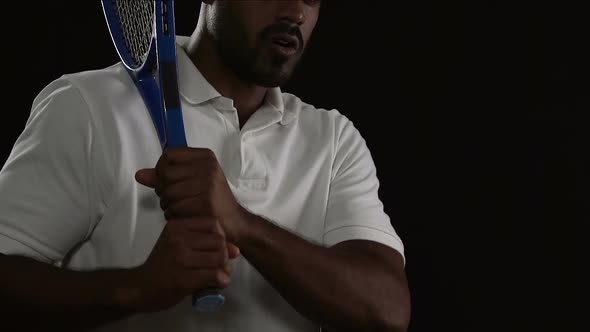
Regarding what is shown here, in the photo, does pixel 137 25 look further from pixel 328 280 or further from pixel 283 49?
pixel 328 280

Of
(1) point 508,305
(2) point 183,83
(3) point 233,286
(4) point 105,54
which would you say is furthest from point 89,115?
(1) point 508,305

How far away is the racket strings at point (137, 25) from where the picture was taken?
1.44 meters

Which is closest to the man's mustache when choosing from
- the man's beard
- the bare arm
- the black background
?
the man's beard

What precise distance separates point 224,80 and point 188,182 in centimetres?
45

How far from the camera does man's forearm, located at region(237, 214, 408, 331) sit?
1379 mm

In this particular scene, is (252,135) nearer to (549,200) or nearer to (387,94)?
(387,94)

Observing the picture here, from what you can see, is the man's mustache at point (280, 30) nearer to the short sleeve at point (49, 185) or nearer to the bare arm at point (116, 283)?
the short sleeve at point (49, 185)

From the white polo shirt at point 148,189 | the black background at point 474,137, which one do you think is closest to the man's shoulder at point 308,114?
the white polo shirt at point 148,189

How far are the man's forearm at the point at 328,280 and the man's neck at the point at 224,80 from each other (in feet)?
1.06

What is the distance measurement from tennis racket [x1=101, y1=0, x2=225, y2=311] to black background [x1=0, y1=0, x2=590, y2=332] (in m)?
0.81

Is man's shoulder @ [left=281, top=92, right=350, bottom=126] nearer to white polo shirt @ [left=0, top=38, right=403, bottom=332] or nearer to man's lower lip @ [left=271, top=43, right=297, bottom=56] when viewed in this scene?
white polo shirt @ [left=0, top=38, right=403, bottom=332]

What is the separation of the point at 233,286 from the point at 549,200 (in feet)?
3.78

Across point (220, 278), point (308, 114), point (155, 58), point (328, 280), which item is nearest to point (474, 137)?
point (308, 114)

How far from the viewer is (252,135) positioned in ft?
5.32
